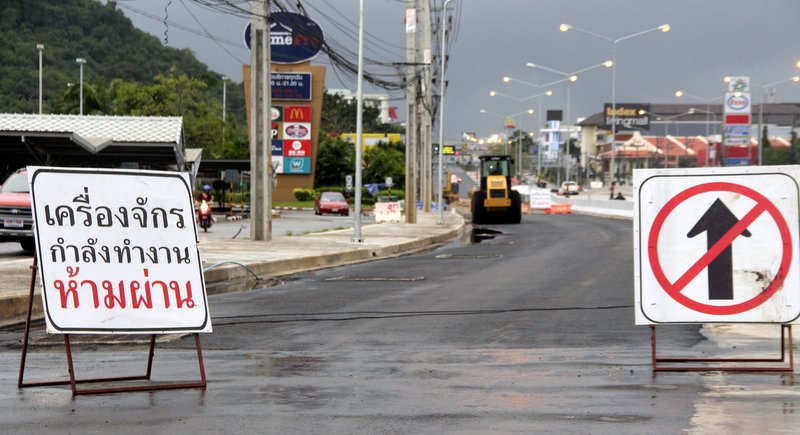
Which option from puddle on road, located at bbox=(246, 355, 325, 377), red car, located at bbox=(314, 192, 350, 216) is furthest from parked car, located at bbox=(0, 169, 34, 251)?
red car, located at bbox=(314, 192, 350, 216)

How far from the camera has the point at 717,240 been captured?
368 inches

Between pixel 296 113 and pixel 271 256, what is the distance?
67875 millimetres

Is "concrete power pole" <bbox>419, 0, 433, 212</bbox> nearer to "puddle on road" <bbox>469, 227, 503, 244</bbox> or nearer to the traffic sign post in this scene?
"puddle on road" <bbox>469, 227, 503, 244</bbox>

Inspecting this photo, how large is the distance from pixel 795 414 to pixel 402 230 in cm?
3823

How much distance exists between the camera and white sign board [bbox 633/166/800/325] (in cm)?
927

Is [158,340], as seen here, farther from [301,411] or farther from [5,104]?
[5,104]

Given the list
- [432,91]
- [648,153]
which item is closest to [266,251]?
[432,91]

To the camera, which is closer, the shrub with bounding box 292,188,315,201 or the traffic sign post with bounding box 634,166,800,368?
the traffic sign post with bounding box 634,166,800,368

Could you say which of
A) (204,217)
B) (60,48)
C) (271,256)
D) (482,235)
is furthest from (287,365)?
(60,48)

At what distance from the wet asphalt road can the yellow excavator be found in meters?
37.5

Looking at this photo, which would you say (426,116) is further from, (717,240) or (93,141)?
(717,240)

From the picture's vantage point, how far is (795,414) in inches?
294

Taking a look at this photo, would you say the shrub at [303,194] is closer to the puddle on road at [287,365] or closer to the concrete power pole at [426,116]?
the concrete power pole at [426,116]

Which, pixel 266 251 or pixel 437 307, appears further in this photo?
pixel 266 251
